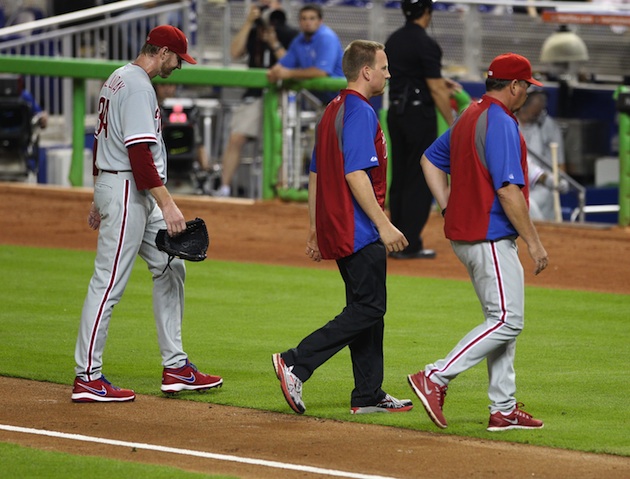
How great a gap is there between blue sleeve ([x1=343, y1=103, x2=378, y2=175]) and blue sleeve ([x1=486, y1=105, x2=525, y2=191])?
0.62m

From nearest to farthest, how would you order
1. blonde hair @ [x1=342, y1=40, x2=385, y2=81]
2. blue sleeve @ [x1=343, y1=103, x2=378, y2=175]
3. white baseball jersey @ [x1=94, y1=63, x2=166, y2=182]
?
1. blue sleeve @ [x1=343, y1=103, x2=378, y2=175]
2. blonde hair @ [x1=342, y1=40, x2=385, y2=81]
3. white baseball jersey @ [x1=94, y1=63, x2=166, y2=182]

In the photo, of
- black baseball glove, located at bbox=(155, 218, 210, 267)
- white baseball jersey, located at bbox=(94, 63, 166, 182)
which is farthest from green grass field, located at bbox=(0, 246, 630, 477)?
white baseball jersey, located at bbox=(94, 63, 166, 182)

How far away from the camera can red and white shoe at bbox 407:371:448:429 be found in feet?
20.9

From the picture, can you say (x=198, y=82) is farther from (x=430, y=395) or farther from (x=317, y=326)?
(x=430, y=395)

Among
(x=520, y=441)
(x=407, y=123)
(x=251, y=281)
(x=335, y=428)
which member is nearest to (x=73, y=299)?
(x=251, y=281)

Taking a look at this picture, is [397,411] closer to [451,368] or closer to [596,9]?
[451,368]

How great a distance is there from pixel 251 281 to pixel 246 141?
603cm

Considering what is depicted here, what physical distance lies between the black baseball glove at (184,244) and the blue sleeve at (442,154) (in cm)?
140

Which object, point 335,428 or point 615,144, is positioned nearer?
point 335,428

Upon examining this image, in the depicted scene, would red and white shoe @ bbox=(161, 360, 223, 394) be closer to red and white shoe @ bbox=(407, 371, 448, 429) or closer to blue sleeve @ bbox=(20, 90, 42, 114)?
red and white shoe @ bbox=(407, 371, 448, 429)

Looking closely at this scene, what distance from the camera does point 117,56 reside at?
2075 cm

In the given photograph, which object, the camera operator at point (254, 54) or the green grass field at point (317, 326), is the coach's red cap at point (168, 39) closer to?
the green grass field at point (317, 326)

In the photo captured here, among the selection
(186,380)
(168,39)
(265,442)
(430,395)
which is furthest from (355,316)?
(168,39)

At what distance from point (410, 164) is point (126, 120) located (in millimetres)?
5981
